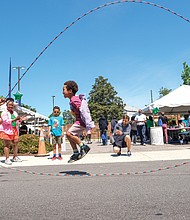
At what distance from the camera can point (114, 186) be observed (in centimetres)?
359

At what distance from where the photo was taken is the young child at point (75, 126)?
471 centimetres

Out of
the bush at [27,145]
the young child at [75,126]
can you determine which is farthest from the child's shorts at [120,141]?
the bush at [27,145]

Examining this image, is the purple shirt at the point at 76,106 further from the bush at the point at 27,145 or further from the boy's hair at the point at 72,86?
the bush at the point at 27,145

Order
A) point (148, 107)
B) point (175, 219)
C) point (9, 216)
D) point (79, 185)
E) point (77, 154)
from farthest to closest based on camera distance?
point (148, 107)
point (77, 154)
point (79, 185)
point (9, 216)
point (175, 219)

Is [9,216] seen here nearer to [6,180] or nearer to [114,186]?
[114,186]

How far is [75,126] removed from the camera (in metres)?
A: 4.86

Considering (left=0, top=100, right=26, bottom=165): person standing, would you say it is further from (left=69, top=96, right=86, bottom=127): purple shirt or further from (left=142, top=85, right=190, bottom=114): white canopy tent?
(left=142, top=85, right=190, bottom=114): white canopy tent

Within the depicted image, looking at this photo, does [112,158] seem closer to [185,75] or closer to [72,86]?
[72,86]

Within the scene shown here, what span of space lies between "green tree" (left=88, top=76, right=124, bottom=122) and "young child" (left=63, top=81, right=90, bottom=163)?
50580 mm

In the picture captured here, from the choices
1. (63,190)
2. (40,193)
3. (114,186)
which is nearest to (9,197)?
(40,193)

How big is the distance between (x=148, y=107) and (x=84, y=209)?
11585mm

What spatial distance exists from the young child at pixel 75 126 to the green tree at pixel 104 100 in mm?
50580

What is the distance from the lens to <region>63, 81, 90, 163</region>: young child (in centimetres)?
471

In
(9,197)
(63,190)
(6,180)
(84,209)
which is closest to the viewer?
(84,209)
